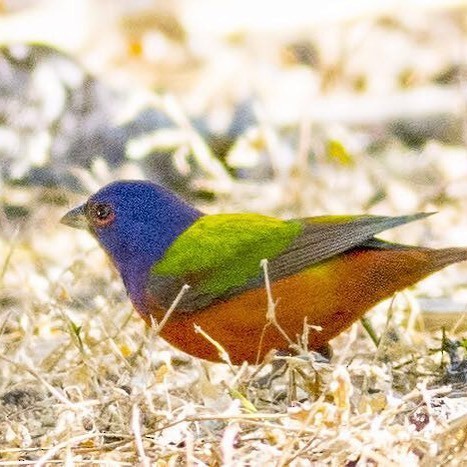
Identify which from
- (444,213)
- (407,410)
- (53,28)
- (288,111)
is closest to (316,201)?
(444,213)

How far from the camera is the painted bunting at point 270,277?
5234 mm

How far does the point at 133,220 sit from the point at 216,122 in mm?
4103

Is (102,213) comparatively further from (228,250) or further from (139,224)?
(228,250)

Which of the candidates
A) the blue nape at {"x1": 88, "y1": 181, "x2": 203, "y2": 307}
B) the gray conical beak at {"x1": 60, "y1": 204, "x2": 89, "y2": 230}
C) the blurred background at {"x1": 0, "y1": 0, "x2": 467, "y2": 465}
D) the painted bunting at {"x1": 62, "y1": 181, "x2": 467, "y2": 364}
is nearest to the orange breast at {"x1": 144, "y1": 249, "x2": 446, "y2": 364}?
the painted bunting at {"x1": 62, "y1": 181, "x2": 467, "y2": 364}

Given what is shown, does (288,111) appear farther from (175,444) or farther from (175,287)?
(175,444)

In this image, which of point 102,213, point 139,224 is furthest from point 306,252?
point 102,213

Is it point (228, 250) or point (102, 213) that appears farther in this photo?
point (102, 213)

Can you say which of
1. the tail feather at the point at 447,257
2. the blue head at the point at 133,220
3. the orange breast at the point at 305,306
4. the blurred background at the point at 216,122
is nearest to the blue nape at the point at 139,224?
the blue head at the point at 133,220

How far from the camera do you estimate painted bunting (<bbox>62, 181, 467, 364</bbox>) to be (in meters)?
5.23

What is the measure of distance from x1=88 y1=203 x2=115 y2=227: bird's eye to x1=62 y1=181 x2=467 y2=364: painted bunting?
311 millimetres

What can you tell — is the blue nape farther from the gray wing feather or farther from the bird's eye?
the gray wing feather

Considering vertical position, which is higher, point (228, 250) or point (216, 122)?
point (228, 250)

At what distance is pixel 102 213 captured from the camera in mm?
5895

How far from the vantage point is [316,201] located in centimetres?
868
